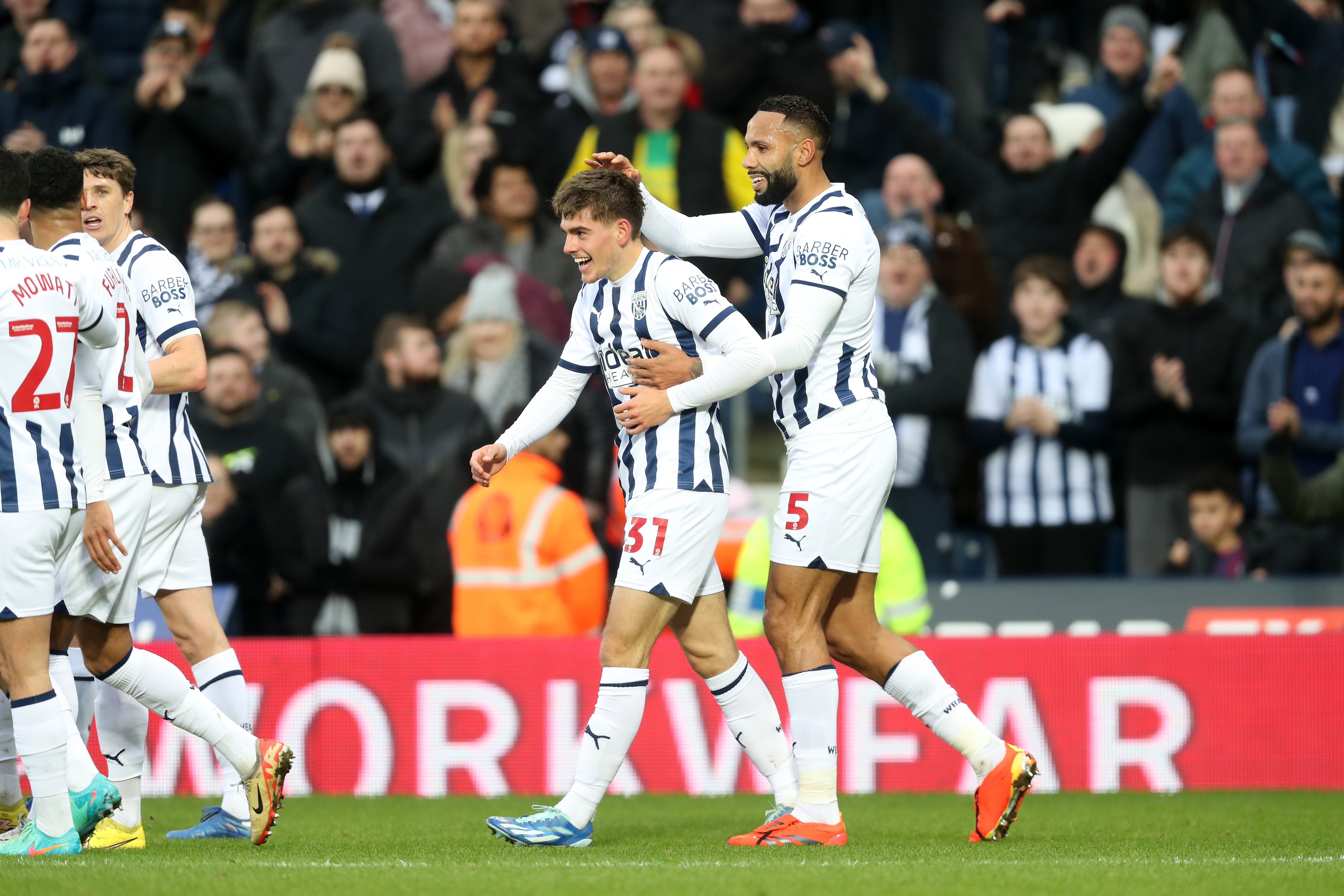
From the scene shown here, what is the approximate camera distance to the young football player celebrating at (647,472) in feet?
20.2

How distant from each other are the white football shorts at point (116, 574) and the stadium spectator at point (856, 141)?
7163 millimetres

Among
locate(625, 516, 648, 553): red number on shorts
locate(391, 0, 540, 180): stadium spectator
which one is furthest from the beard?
locate(391, 0, 540, 180): stadium spectator

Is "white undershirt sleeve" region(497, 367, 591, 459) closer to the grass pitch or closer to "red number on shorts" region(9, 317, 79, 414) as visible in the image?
the grass pitch

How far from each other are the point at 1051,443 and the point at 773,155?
4.52m

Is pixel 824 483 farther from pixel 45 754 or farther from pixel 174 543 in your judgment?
pixel 45 754

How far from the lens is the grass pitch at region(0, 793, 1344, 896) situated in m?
5.27

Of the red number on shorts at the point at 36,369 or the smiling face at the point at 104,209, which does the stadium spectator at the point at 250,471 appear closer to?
the smiling face at the point at 104,209

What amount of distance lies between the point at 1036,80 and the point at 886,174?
2985 mm

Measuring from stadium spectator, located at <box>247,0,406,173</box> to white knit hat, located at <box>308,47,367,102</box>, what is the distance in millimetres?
297

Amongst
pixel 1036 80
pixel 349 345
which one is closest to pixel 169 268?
pixel 349 345

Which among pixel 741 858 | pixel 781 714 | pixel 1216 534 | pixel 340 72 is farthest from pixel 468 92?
pixel 741 858

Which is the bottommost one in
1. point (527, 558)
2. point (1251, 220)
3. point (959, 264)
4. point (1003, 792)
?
point (1003, 792)

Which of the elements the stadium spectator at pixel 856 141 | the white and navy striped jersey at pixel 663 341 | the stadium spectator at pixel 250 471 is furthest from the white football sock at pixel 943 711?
→ the stadium spectator at pixel 856 141

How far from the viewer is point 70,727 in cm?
625
